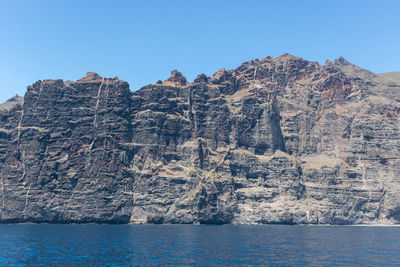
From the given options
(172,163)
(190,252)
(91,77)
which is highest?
(91,77)

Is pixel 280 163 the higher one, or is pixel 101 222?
pixel 280 163

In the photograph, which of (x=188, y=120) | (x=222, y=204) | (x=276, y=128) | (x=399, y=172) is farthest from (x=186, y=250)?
(x=399, y=172)

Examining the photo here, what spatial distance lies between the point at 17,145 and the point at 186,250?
121360 millimetres

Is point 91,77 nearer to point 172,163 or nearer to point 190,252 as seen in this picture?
point 172,163

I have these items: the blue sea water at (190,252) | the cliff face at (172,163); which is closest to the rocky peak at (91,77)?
the cliff face at (172,163)

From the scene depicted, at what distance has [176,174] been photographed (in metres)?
176

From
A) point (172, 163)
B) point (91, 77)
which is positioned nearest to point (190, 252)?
point (172, 163)

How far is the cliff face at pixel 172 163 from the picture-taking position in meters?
165

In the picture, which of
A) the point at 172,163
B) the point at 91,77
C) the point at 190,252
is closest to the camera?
the point at 190,252

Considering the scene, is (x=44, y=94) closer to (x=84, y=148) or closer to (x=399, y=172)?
(x=84, y=148)

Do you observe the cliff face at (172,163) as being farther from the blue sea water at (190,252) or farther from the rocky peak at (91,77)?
the blue sea water at (190,252)

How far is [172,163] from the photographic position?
182m

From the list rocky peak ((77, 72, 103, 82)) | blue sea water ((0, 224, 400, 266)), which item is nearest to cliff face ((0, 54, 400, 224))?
rocky peak ((77, 72, 103, 82))

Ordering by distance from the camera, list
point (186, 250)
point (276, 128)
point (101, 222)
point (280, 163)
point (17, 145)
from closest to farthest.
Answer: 1. point (186, 250)
2. point (101, 222)
3. point (17, 145)
4. point (280, 163)
5. point (276, 128)
